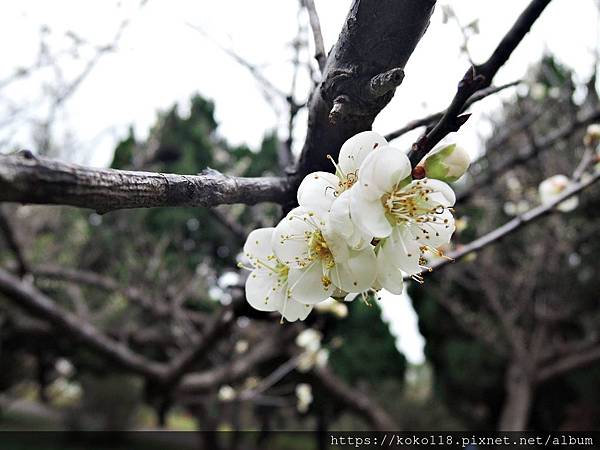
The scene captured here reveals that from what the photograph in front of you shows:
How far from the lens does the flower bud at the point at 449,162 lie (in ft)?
2.17

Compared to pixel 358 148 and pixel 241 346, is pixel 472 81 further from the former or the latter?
pixel 241 346

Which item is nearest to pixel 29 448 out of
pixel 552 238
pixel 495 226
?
pixel 495 226

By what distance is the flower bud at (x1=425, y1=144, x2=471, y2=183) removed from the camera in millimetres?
661

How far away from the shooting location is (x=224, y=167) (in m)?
4.88

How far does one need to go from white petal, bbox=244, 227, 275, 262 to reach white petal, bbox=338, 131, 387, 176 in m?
0.17

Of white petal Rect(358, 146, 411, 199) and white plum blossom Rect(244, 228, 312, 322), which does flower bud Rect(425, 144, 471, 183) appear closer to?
white petal Rect(358, 146, 411, 199)

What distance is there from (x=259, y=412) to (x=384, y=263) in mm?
8766

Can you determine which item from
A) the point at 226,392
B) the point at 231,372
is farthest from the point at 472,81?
the point at 226,392

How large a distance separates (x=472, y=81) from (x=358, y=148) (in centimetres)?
18

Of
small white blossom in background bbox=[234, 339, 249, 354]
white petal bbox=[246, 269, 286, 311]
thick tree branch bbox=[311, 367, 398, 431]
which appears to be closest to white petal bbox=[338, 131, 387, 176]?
white petal bbox=[246, 269, 286, 311]

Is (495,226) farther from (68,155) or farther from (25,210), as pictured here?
(25,210)

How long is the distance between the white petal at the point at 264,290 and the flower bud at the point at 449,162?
30 cm

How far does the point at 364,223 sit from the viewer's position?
1.88 ft

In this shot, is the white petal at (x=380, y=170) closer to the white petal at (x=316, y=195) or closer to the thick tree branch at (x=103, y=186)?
the white petal at (x=316, y=195)
